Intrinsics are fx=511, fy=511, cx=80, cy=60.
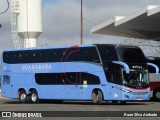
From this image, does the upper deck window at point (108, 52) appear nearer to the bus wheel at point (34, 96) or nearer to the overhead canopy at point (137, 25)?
the bus wheel at point (34, 96)

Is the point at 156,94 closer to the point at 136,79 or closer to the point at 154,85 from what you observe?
the point at 154,85

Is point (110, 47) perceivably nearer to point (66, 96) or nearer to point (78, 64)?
point (78, 64)

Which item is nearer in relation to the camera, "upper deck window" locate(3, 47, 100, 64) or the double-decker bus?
"upper deck window" locate(3, 47, 100, 64)

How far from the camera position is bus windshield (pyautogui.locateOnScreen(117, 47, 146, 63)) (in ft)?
97.9

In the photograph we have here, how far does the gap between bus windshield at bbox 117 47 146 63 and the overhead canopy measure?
9.23m

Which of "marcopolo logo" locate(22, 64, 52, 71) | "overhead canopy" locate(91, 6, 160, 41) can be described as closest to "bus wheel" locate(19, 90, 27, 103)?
"marcopolo logo" locate(22, 64, 52, 71)

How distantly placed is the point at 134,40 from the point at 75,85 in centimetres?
2918

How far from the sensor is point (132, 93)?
2984 cm

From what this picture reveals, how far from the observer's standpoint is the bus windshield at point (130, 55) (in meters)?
29.9

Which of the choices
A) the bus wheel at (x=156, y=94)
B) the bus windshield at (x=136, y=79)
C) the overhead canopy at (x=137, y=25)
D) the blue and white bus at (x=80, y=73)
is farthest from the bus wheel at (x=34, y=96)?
the overhead canopy at (x=137, y=25)

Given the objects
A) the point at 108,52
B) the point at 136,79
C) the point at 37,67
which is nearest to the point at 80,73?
the point at 108,52

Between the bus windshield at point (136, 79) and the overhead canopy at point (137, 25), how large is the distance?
9.96 metres

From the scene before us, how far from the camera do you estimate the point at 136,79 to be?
30.3 metres

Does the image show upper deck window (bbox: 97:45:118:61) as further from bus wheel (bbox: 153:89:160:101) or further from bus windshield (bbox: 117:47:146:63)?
bus wheel (bbox: 153:89:160:101)
